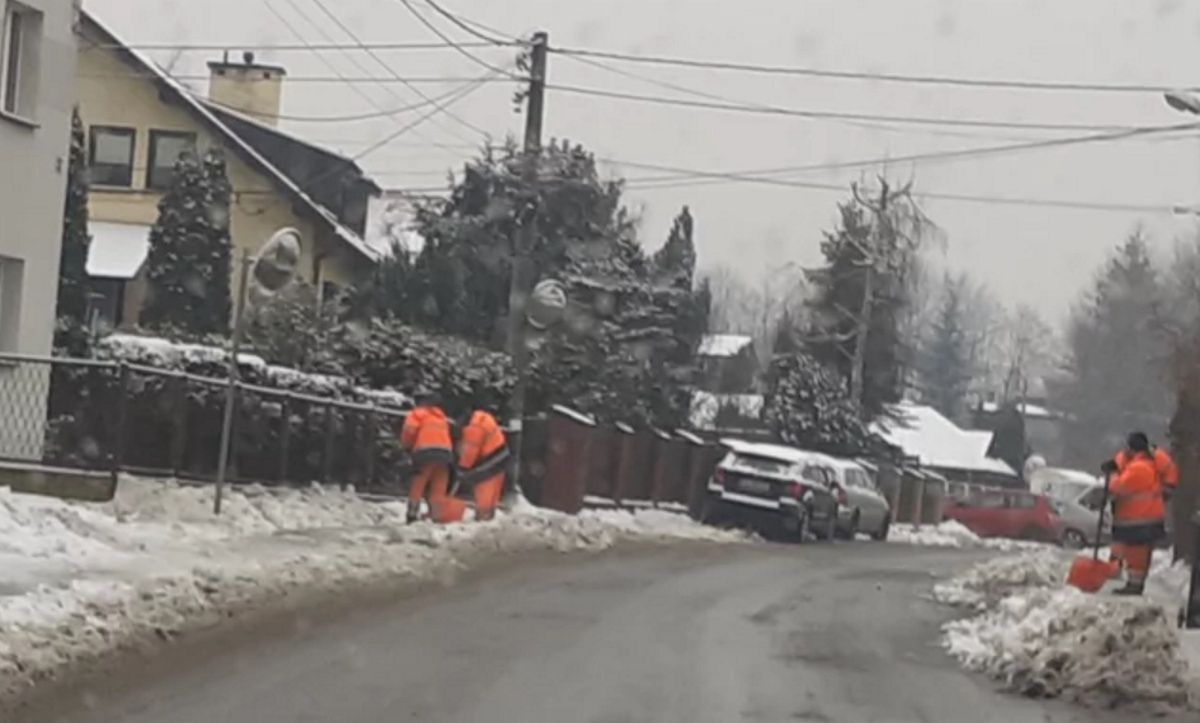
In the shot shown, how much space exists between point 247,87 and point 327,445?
29752 mm

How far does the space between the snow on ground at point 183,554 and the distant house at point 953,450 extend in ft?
190

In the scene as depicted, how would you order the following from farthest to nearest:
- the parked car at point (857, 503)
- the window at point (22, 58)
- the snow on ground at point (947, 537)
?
the snow on ground at point (947, 537), the parked car at point (857, 503), the window at point (22, 58)

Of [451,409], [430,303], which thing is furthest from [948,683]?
[430,303]

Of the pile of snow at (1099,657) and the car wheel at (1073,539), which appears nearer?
the pile of snow at (1099,657)

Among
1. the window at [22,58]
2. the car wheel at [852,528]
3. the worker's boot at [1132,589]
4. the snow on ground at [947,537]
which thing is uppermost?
the window at [22,58]

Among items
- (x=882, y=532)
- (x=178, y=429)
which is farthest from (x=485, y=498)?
(x=882, y=532)

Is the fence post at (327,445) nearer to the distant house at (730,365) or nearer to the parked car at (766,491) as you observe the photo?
the parked car at (766,491)

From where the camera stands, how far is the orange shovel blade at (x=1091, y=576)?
18.0 meters

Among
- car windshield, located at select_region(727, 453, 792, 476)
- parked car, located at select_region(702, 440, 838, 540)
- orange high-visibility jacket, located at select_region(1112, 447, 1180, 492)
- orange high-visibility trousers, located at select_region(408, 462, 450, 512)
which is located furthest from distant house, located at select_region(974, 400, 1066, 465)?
orange high-visibility jacket, located at select_region(1112, 447, 1180, 492)

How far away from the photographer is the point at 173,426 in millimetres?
21812

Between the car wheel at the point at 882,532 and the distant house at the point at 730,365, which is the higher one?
the distant house at the point at 730,365

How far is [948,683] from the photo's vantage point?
13164 millimetres

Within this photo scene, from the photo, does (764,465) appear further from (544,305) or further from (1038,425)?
(1038,425)

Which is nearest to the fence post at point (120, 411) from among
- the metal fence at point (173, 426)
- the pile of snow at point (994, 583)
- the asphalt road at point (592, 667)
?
the metal fence at point (173, 426)
